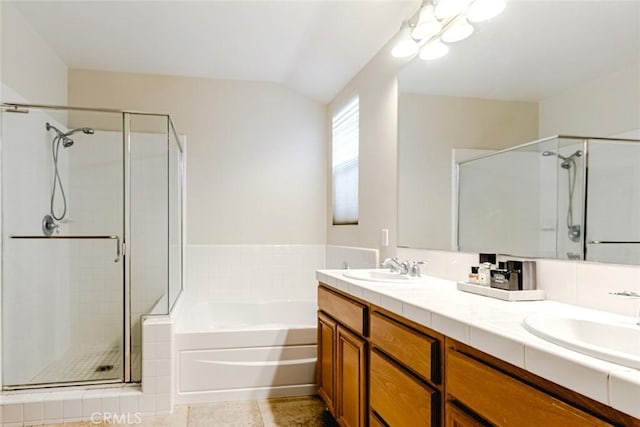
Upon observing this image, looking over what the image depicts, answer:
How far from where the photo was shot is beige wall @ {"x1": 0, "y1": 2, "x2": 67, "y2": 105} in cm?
267

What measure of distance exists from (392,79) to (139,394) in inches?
95.4

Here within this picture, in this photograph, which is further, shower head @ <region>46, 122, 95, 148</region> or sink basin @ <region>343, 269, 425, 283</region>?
shower head @ <region>46, 122, 95, 148</region>

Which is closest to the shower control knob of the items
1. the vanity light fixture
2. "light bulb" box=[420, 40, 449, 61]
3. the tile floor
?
the tile floor

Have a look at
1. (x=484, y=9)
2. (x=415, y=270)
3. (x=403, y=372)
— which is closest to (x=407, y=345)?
(x=403, y=372)

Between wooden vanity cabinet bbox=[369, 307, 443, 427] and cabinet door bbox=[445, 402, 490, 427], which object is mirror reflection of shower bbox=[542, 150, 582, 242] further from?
cabinet door bbox=[445, 402, 490, 427]

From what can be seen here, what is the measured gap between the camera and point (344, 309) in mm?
2061

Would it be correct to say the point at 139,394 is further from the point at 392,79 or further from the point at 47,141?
the point at 392,79

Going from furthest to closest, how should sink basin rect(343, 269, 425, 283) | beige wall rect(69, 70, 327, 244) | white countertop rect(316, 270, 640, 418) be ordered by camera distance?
beige wall rect(69, 70, 327, 244) → sink basin rect(343, 269, 425, 283) → white countertop rect(316, 270, 640, 418)

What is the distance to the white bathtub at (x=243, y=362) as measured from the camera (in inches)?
108

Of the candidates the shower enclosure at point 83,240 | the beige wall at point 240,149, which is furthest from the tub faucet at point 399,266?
the beige wall at point 240,149

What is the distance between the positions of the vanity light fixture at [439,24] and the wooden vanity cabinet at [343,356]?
4.40 ft

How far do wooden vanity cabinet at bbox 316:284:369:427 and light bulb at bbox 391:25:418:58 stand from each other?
136 cm

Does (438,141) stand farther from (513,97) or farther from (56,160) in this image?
(56,160)

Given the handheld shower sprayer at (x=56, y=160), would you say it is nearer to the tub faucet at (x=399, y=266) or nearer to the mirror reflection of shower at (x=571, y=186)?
the tub faucet at (x=399, y=266)
